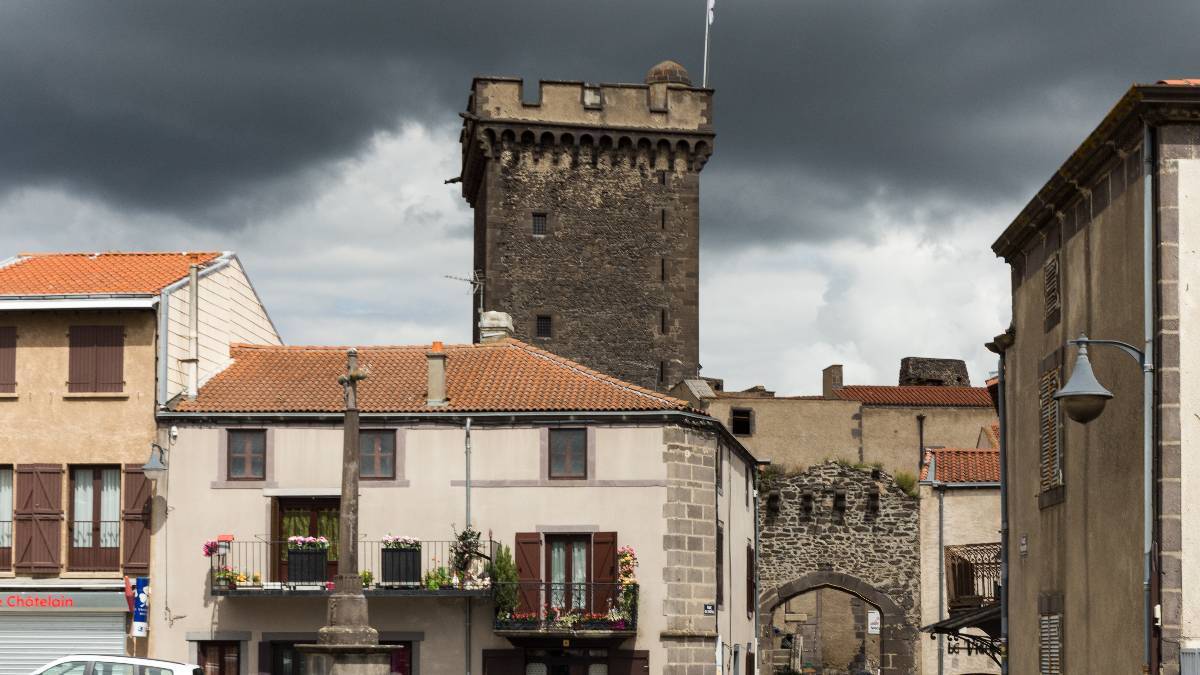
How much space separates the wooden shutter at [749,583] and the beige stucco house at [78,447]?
14.9 metres

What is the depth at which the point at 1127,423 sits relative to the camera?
19844 mm

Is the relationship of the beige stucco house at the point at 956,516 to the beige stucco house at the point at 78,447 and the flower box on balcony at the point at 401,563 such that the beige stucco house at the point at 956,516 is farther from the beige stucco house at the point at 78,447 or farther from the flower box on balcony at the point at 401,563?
the beige stucco house at the point at 78,447

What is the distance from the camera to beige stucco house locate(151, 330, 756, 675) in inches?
1467

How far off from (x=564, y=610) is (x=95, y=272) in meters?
12.7

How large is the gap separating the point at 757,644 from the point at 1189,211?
31528 millimetres

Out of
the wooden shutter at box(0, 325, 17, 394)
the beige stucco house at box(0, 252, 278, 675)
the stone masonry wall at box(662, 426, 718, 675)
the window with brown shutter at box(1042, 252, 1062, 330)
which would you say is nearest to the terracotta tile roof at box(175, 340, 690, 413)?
the stone masonry wall at box(662, 426, 718, 675)

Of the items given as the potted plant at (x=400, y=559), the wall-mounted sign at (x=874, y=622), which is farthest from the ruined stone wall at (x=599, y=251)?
the potted plant at (x=400, y=559)

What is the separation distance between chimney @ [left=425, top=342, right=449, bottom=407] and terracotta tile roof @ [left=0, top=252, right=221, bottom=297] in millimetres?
5633

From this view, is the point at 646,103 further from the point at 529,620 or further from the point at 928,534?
the point at 529,620

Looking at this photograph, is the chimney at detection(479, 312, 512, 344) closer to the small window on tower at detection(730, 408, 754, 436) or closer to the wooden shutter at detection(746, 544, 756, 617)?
the wooden shutter at detection(746, 544, 756, 617)

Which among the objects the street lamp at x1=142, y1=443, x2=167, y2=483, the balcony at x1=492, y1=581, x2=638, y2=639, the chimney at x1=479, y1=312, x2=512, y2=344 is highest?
the chimney at x1=479, y1=312, x2=512, y2=344

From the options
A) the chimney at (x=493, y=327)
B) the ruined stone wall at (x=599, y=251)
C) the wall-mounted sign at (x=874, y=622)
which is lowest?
the wall-mounted sign at (x=874, y=622)

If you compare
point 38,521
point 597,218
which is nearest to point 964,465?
point 597,218

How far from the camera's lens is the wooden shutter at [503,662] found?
37281 mm
